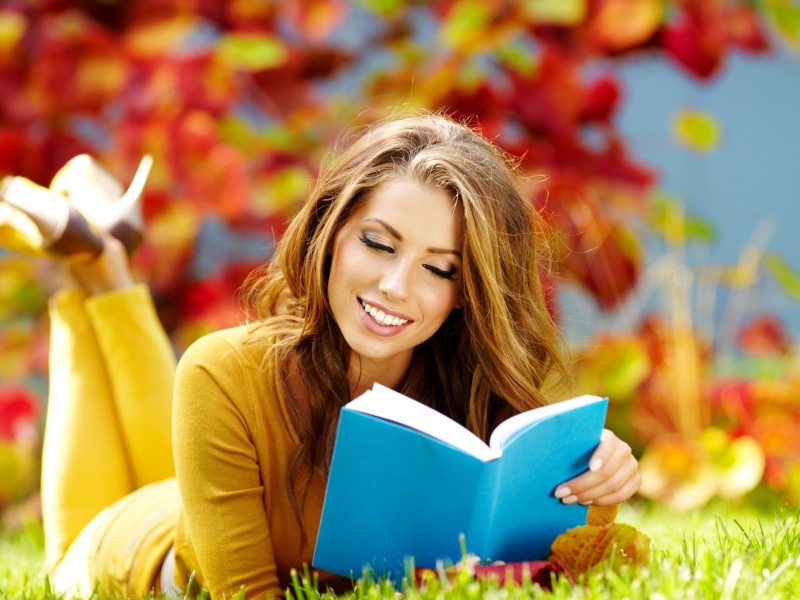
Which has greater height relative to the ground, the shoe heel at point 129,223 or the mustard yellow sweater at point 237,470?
the shoe heel at point 129,223

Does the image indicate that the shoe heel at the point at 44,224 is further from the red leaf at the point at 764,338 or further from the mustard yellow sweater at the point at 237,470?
the red leaf at the point at 764,338

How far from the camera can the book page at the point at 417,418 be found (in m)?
1.40

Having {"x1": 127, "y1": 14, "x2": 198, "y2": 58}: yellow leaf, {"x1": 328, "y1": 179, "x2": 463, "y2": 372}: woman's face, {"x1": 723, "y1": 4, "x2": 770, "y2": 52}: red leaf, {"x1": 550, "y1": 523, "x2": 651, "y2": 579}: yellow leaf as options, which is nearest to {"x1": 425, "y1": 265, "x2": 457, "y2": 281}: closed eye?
{"x1": 328, "y1": 179, "x2": 463, "y2": 372}: woman's face

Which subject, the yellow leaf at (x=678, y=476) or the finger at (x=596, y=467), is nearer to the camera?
the finger at (x=596, y=467)

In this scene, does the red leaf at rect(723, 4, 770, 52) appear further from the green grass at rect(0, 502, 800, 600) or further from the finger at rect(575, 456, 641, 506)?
the finger at rect(575, 456, 641, 506)

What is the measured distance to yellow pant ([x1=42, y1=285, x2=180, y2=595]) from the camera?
2504 millimetres

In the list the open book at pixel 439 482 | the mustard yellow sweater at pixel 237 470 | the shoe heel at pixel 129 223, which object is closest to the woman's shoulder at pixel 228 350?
the mustard yellow sweater at pixel 237 470

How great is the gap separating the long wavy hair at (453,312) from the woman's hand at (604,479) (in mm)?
288

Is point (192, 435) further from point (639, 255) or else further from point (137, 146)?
point (639, 255)

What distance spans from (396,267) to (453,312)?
0.96 feet

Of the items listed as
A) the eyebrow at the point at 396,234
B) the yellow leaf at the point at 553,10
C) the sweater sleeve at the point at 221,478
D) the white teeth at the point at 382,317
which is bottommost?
the sweater sleeve at the point at 221,478

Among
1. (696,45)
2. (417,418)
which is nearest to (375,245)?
(417,418)

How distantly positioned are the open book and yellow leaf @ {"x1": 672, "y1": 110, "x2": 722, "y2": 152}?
2484mm

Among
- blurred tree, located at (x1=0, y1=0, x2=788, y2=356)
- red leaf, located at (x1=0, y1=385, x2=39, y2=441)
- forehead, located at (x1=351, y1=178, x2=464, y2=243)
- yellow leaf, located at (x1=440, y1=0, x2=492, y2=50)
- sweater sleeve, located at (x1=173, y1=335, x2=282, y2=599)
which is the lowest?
red leaf, located at (x1=0, y1=385, x2=39, y2=441)
